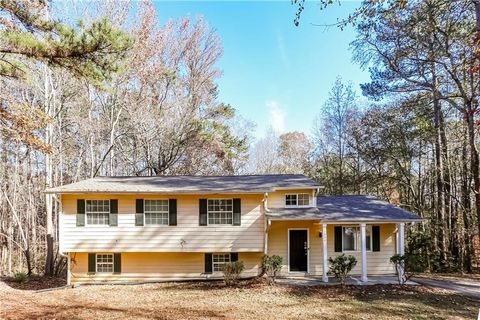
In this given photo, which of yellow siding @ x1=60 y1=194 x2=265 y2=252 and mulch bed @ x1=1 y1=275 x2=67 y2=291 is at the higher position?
yellow siding @ x1=60 y1=194 x2=265 y2=252

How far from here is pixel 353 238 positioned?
1355cm

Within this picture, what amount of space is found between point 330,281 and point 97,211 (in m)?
9.38

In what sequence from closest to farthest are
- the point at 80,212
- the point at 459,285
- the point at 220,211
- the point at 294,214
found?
1. the point at 459,285
2. the point at 294,214
3. the point at 80,212
4. the point at 220,211

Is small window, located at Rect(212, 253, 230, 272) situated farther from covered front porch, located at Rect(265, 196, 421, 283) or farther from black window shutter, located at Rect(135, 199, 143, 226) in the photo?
black window shutter, located at Rect(135, 199, 143, 226)

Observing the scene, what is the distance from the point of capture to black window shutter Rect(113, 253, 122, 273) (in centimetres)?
1309

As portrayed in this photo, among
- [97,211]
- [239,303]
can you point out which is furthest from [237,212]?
[97,211]

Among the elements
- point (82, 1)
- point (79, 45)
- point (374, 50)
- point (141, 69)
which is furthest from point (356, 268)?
point (82, 1)

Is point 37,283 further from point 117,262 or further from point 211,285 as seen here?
point 211,285

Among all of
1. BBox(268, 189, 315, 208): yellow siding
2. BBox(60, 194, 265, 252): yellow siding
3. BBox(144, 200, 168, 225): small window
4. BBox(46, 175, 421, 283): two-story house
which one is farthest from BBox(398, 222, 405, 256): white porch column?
BBox(144, 200, 168, 225): small window

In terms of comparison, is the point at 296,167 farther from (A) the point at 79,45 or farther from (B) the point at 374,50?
(A) the point at 79,45

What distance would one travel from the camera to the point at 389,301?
9.38 metres

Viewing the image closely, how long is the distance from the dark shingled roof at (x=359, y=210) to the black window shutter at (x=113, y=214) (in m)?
8.09

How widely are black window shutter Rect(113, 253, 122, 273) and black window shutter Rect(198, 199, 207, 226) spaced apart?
357cm

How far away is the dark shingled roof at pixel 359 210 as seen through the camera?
1248 centimetres
